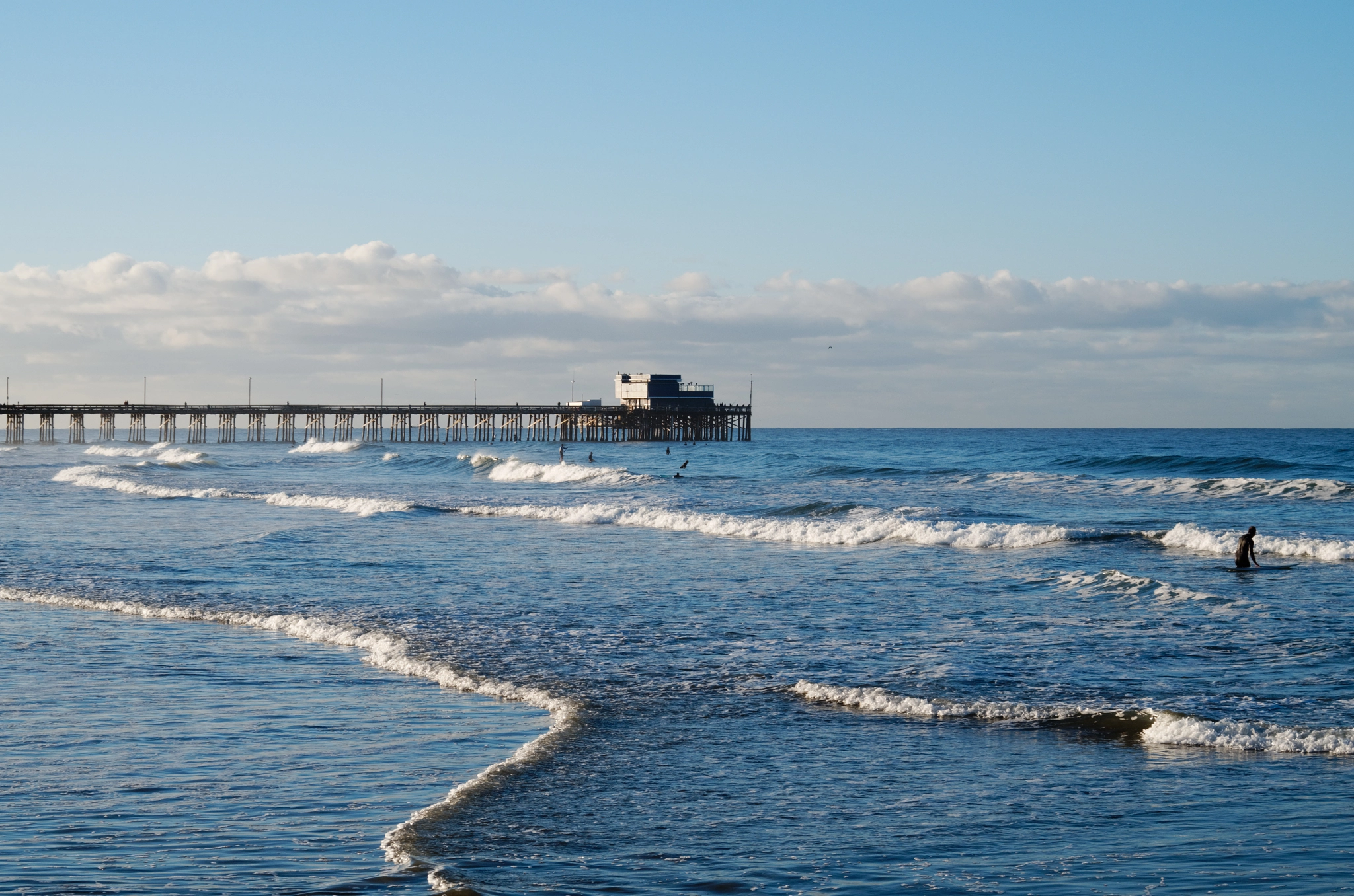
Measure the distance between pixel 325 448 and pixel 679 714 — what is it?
282 ft

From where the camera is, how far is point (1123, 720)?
31.2 ft

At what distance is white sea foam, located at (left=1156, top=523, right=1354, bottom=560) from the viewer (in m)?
21.1

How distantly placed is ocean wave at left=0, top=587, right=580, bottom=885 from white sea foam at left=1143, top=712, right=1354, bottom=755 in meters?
4.74

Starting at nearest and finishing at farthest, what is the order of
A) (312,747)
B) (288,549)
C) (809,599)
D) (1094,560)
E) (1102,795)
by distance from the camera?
(1102,795) < (312,747) < (809,599) < (1094,560) < (288,549)

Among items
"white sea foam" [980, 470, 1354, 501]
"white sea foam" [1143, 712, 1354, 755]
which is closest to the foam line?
"white sea foam" [1143, 712, 1354, 755]

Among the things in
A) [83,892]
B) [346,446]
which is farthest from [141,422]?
[83,892]

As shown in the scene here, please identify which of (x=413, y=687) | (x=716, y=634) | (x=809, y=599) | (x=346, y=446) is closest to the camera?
(x=413, y=687)

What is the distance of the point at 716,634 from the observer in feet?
44.0

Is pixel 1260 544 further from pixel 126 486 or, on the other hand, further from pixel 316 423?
pixel 316 423

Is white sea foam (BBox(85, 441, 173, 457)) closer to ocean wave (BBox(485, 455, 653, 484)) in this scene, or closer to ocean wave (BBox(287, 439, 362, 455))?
ocean wave (BBox(287, 439, 362, 455))

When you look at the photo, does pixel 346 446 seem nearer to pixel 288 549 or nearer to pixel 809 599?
pixel 288 549

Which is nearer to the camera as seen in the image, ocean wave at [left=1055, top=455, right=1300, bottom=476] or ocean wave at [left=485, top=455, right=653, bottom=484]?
ocean wave at [left=485, top=455, right=653, bottom=484]

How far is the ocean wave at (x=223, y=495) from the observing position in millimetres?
33688

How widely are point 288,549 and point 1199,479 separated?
3087 centimetres
